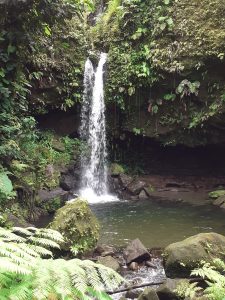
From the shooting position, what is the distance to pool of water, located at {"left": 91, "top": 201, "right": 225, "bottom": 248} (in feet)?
27.6

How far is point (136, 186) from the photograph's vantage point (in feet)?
45.3

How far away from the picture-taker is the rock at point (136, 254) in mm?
6798

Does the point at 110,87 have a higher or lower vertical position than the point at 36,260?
higher

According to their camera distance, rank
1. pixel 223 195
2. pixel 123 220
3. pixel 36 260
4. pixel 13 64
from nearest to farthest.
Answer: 1. pixel 36 260
2. pixel 13 64
3. pixel 123 220
4. pixel 223 195

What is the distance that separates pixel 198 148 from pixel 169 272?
10.1 m

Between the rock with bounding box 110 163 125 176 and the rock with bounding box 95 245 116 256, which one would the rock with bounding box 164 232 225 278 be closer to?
the rock with bounding box 95 245 116 256

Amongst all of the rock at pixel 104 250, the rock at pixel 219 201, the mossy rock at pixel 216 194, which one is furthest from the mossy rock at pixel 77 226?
the mossy rock at pixel 216 194

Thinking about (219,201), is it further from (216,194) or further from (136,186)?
(136,186)

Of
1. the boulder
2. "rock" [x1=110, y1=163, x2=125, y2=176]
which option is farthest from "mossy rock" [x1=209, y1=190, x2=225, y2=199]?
the boulder

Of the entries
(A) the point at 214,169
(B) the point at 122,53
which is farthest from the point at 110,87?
(A) the point at 214,169

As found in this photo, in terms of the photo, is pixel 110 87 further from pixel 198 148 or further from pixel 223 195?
pixel 223 195

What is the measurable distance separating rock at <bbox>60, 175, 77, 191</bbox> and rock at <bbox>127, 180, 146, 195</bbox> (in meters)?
2.07

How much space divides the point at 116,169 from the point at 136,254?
8008mm

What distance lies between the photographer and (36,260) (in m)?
2.21
